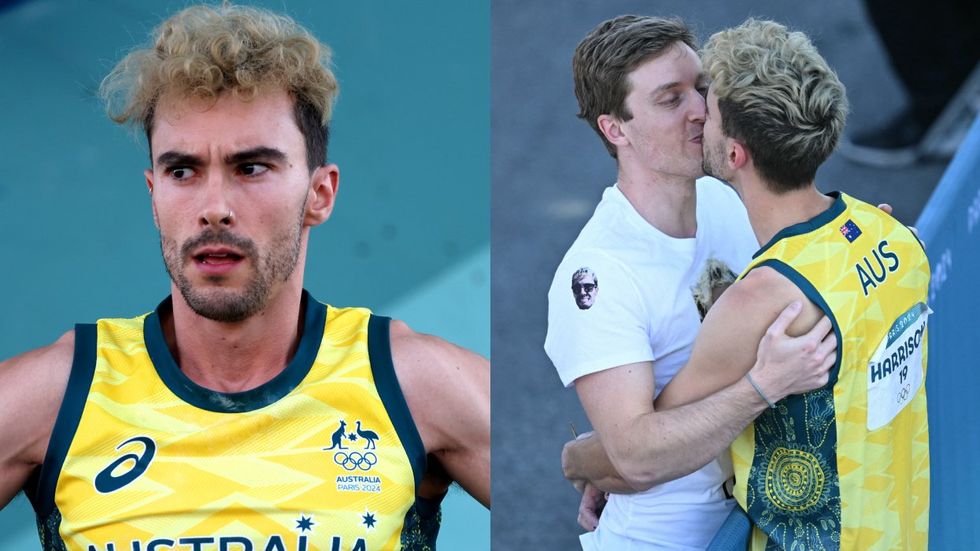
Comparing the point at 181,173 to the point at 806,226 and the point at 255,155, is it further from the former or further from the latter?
the point at 806,226

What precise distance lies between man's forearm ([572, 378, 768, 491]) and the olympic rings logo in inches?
21.1

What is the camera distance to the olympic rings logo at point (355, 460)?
2.85 meters

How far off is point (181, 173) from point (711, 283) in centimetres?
123

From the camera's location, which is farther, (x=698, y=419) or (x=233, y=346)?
(x=233, y=346)

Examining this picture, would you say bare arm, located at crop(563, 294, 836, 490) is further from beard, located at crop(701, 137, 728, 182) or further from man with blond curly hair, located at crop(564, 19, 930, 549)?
beard, located at crop(701, 137, 728, 182)

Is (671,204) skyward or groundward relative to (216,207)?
groundward

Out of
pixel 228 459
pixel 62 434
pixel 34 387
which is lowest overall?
pixel 228 459

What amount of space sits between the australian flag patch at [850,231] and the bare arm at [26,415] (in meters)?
1.77

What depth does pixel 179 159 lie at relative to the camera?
285 centimetres

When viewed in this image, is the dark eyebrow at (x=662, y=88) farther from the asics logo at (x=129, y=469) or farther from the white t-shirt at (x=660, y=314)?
the asics logo at (x=129, y=469)

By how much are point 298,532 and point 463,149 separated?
1085 millimetres

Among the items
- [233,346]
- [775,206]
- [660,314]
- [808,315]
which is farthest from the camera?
[233,346]

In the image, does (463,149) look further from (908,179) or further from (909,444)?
(909,444)

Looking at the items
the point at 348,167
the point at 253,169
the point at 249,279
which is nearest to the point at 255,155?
the point at 253,169
